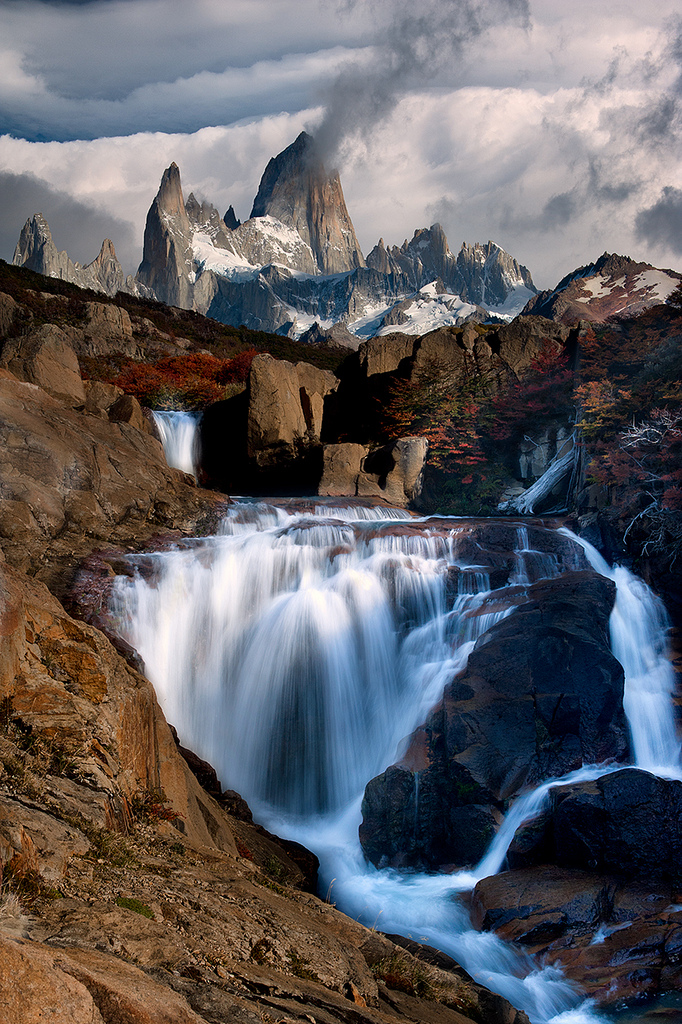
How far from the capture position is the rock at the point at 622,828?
27.7 ft

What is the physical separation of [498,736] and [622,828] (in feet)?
7.71

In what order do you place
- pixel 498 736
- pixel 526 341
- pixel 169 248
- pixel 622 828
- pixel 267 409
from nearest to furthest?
pixel 622 828 < pixel 498 736 < pixel 267 409 < pixel 526 341 < pixel 169 248

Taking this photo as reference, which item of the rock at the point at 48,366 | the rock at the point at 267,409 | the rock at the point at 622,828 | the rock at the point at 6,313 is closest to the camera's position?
the rock at the point at 622,828

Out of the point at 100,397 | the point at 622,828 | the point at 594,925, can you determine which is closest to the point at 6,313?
the point at 100,397

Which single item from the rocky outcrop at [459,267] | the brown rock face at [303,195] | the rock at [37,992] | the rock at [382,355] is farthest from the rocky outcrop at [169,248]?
the rock at [37,992]

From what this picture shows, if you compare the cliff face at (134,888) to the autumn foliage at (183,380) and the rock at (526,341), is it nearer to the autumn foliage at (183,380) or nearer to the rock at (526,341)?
the rock at (526,341)

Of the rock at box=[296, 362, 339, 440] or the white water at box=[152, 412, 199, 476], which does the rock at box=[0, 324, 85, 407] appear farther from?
the rock at box=[296, 362, 339, 440]

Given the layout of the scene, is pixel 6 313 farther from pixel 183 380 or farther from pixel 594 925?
pixel 594 925

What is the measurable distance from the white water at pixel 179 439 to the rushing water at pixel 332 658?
36.1 feet

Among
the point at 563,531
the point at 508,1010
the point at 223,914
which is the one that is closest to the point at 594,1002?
the point at 508,1010

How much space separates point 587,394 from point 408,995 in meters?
21.5

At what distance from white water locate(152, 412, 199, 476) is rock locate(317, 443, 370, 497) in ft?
20.2

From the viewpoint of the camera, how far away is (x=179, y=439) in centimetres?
2678

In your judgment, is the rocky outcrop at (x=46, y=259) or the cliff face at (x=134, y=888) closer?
the cliff face at (x=134, y=888)
